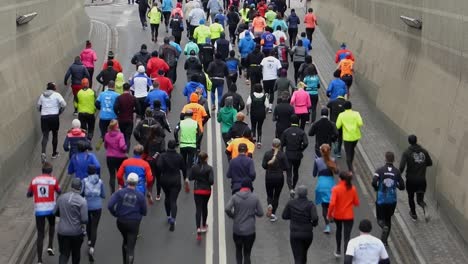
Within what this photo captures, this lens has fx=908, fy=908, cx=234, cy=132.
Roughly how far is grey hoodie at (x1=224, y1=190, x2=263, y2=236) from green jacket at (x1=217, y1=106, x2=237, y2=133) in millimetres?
5761

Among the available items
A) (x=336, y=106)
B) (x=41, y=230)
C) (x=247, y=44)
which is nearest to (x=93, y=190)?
(x=41, y=230)

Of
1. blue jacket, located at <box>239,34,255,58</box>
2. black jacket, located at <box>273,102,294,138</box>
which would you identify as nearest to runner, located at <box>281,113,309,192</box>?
black jacket, located at <box>273,102,294,138</box>

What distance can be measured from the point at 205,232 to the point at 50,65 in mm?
10343

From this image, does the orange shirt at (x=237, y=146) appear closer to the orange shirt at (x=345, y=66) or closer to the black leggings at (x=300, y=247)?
the black leggings at (x=300, y=247)

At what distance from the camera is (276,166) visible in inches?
664

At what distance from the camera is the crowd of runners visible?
14438mm

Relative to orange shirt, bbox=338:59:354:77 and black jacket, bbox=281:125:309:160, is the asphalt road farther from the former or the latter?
orange shirt, bbox=338:59:354:77

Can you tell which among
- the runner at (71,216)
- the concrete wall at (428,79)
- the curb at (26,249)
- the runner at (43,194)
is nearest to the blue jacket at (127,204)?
the runner at (71,216)

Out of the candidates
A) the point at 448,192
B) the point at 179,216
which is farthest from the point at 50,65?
the point at 448,192

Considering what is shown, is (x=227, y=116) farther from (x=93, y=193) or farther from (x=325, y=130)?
(x=93, y=193)

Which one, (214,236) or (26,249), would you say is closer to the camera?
(26,249)

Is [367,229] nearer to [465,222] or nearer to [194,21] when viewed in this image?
[465,222]

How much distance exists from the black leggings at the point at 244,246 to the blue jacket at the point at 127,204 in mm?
1615

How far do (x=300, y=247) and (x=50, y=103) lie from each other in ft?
26.7
